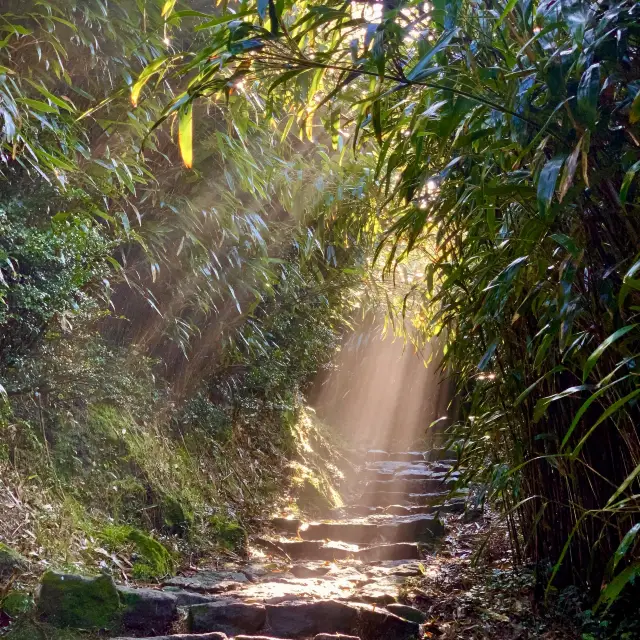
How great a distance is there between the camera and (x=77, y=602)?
2283mm

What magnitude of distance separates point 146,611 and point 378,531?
2.78 meters

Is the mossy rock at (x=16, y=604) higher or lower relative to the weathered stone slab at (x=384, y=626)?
higher

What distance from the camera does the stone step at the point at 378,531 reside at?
4781 mm

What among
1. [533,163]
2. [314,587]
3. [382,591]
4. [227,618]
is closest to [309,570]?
[314,587]

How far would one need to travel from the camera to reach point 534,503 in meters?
2.22

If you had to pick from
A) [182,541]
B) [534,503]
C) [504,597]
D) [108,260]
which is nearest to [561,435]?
[534,503]

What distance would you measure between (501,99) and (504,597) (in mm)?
1880

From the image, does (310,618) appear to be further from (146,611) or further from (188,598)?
(146,611)

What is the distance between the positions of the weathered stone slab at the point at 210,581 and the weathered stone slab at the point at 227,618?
52 centimetres

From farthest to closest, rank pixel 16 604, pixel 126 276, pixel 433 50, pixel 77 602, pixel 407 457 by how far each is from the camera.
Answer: pixel 407 457, pixel 126 276, pixel 77 602, pixel 16 604, pixel 433 50

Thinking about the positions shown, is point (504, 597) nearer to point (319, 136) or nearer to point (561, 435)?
point (561, 435)

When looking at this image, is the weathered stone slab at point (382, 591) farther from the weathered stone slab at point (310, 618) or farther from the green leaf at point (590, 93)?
the green leaf at point (590, 93)

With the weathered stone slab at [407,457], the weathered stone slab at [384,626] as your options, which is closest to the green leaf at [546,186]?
the weathered stone slab at [384,626]

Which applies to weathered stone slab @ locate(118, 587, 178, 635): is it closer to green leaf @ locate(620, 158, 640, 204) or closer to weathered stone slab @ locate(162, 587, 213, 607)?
weathered stone slab @ locate(162, 587, 213, 607)
